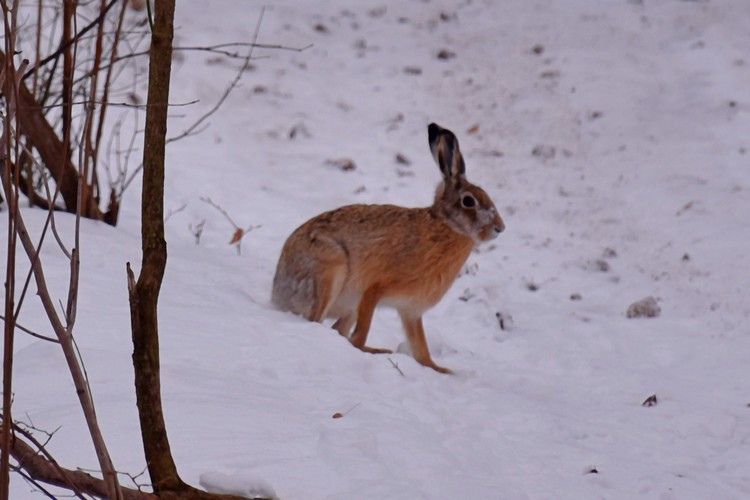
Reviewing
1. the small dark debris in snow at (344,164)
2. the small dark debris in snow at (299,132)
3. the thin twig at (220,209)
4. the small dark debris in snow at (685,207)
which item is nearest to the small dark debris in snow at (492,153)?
the small dark debris in snow at (344,164)

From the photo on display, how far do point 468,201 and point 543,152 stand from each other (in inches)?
132

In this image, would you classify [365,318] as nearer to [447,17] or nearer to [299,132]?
[299,132]

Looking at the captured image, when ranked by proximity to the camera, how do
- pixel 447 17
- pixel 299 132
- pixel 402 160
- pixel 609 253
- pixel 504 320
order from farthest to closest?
pixel 447 17 → pixel 299 132 → pixel 402 160 → pixel 609 253 → pixel 504 320

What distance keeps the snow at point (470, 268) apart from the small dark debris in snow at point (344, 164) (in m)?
0.08

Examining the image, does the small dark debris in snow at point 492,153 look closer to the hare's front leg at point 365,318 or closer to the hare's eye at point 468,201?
the hare's eye at point 468,201

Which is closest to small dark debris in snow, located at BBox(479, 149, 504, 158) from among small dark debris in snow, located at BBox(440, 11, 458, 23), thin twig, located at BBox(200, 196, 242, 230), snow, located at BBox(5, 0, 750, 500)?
snow, located at BBox(5, 0, 750, 500)

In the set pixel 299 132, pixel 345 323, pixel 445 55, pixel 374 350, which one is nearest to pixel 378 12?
pixel 445 55

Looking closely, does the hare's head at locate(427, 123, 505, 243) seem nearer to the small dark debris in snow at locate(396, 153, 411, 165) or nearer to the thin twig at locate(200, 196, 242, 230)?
the thin twig at locate(200, 196, 242, 230)

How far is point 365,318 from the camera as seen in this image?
566 cm

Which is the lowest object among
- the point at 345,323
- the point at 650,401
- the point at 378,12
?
the point at 650,401

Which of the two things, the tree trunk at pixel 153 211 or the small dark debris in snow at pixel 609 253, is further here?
the small dark debris in snow at pixel 609 253

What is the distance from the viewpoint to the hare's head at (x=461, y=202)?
582cm

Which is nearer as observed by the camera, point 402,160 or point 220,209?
point 220,209

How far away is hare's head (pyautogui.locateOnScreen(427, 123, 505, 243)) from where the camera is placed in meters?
5.82
